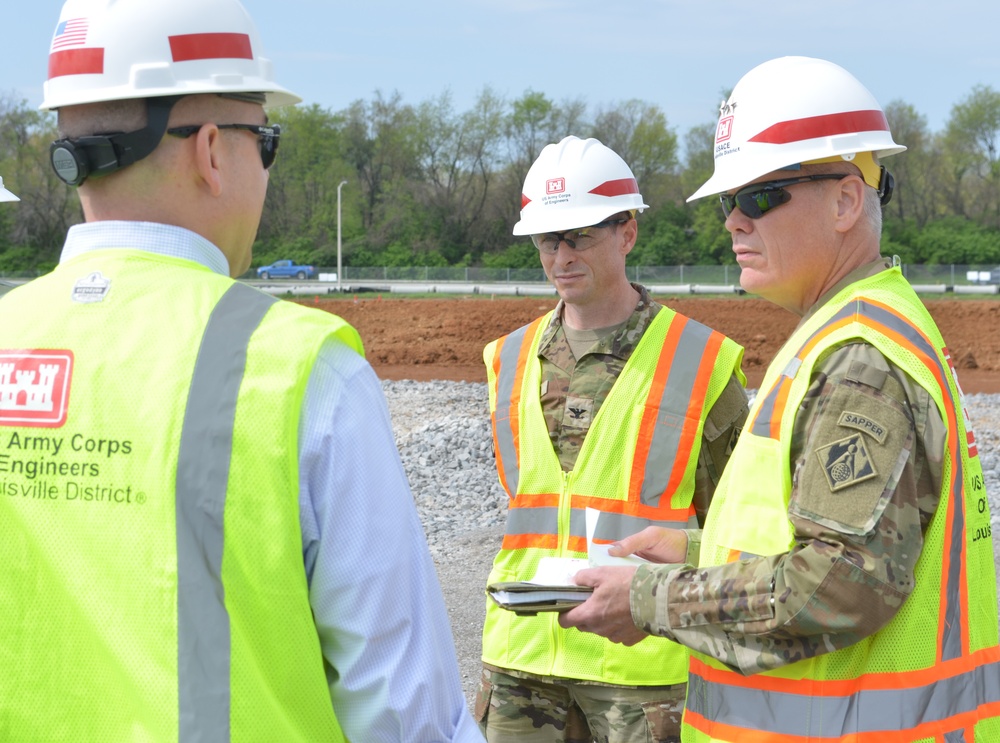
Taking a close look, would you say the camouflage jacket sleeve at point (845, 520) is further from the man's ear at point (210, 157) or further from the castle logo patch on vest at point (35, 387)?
the castle logo patch on vest at point (35, 387)

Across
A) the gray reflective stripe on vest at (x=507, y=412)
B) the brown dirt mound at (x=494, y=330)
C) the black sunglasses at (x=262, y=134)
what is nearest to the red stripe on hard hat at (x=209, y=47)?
the black sunglasses at (x=262, y=134)

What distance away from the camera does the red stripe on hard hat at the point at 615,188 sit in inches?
179

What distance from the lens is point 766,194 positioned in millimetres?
2768

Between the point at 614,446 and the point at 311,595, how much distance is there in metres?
2.35

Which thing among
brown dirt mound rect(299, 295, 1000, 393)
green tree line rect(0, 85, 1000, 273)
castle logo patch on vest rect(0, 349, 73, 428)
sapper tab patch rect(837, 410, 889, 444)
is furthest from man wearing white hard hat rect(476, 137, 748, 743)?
green tree line rect(0, 85, 1000, 273)

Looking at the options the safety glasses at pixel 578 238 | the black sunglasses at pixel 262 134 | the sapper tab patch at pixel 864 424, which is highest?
the black sunglasses at pixel 262 134

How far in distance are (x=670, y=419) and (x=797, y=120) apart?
1.48 meters

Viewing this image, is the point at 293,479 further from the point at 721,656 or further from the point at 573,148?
the point at 573,148

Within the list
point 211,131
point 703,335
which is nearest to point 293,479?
point 211,131

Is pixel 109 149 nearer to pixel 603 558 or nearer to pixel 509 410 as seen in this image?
pixel 603 558

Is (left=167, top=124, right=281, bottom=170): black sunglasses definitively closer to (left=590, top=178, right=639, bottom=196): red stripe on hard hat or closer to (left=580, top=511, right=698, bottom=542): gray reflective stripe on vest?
(left=580, top=511, right=698, bottom=542): gray reflective stripe on vest

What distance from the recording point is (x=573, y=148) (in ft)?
15.4

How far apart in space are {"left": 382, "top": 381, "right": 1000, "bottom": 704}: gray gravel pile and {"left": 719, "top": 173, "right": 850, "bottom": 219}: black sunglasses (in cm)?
418

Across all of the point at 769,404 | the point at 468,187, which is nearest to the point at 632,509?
the point at 769,404
